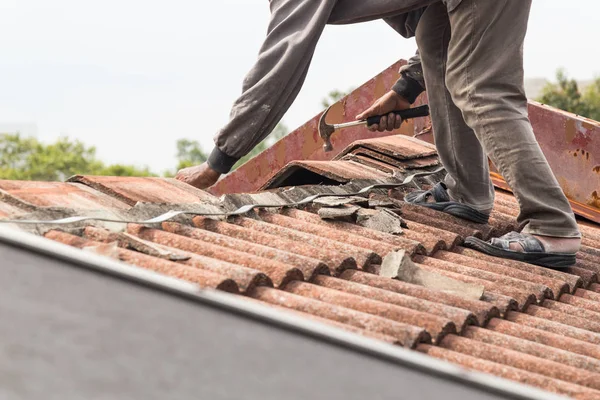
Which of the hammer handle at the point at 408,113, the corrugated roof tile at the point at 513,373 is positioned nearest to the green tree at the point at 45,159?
the hammer handle at the point at 408,113

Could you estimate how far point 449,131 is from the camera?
14.5 ft

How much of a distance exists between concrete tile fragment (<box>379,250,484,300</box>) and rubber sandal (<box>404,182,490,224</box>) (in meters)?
1.23

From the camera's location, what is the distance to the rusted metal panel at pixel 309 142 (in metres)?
6.79

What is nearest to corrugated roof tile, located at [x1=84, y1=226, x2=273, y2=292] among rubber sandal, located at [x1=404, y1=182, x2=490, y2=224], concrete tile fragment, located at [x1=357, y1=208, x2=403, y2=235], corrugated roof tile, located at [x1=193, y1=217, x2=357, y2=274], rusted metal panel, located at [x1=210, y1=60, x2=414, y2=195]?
corrugated roof tile, located at [x1=193, y1=217, x2=357, y2=274]

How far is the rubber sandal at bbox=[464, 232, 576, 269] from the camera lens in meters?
3.87

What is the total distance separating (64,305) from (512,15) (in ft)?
8.47

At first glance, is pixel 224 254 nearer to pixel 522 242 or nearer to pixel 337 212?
pixel 337 212

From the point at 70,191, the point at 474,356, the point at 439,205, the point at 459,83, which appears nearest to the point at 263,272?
the point at 474,356

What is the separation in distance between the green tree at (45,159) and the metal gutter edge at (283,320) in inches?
1157

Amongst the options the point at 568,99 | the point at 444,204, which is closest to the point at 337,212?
the point at 444,204

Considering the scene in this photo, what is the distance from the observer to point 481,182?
14.6ft

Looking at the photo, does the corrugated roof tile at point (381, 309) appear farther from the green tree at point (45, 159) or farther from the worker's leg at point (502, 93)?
the green tree at point (45, 159)

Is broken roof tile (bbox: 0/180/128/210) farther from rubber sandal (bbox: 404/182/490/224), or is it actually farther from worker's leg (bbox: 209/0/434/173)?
rubber sandal (bbox: 404/182/490/224)

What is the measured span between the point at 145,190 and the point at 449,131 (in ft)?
5.38
